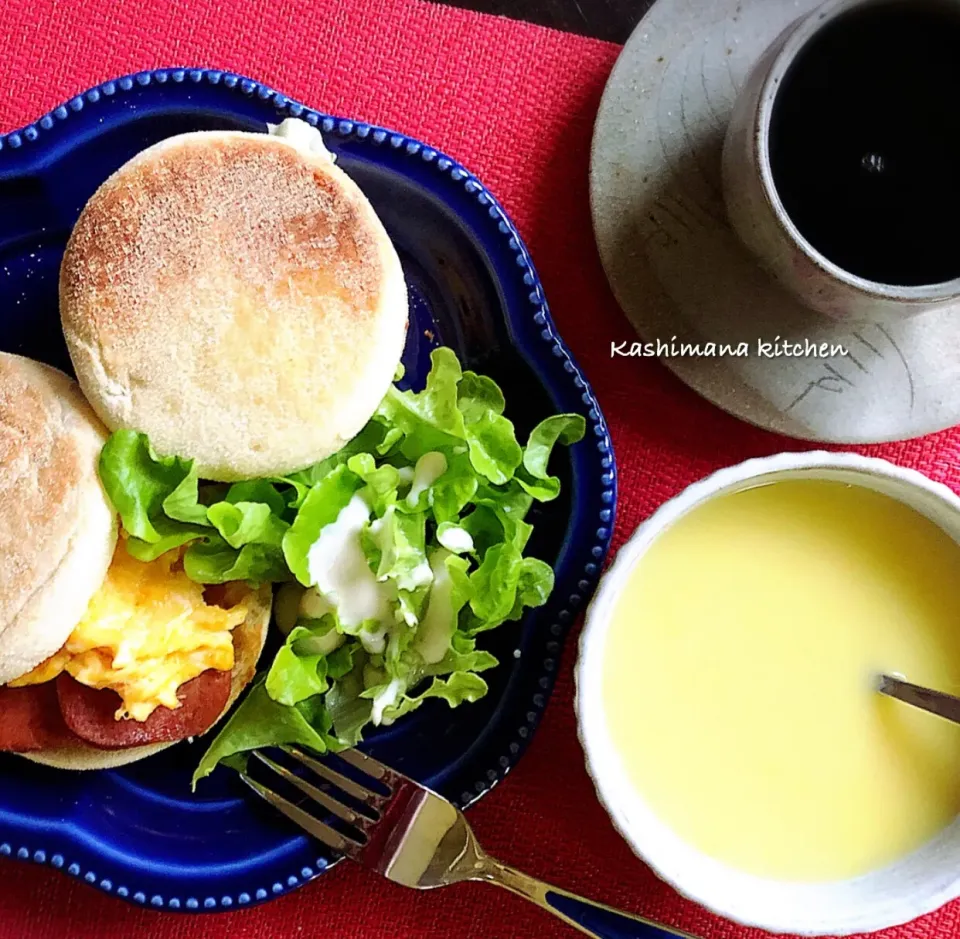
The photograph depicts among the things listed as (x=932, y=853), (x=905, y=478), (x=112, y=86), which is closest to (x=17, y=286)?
(x=112, y=86)

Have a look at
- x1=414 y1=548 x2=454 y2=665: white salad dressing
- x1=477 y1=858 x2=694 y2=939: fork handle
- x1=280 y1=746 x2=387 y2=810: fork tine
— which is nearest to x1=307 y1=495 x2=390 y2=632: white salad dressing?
x1=414 y1=548 x2=454 y2=665: white salad dressing

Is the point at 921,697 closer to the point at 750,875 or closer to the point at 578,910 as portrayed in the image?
the point at 750,875

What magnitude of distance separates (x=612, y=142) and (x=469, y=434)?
12.5 inches

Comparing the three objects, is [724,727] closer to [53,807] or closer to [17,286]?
[53,807]

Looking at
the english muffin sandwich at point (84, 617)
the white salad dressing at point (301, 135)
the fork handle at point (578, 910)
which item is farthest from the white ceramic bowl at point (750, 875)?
the white salad dressing at point (301, 135)

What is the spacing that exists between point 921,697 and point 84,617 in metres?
0.73

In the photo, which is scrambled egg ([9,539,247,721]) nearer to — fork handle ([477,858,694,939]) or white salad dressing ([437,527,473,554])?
white salad dressing ([437,527,473,554])

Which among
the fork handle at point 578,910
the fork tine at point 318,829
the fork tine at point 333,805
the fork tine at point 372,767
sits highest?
the fork tine at point 372,767

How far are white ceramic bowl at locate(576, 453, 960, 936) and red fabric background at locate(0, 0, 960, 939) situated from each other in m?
0.17

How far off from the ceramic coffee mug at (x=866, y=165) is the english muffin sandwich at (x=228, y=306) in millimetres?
348

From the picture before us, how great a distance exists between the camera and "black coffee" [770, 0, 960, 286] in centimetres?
92

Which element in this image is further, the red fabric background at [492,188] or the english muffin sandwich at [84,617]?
the red fabric background at [492,188]

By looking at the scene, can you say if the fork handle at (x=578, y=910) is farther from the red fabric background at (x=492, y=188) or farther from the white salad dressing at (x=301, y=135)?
Result: the white salad dressing at (x=301, y=135)

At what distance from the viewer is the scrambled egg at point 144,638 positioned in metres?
0.93
